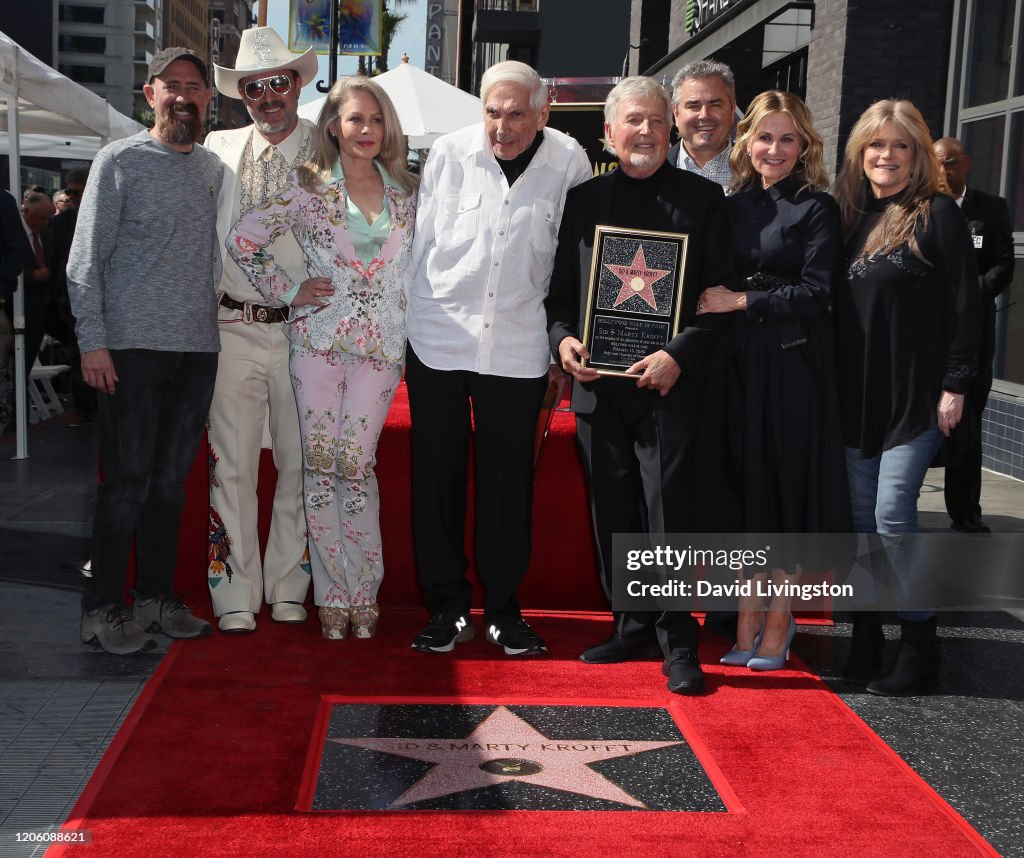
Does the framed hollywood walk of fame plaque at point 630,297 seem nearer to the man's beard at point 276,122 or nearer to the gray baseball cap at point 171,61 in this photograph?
the man's beard at point 276,122

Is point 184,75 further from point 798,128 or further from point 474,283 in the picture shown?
point 798,128

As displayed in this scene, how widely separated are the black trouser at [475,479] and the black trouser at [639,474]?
0.25 meters

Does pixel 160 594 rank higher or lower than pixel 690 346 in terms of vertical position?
lower

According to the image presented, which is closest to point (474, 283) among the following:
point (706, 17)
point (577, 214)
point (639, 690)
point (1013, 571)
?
point (577, 214)

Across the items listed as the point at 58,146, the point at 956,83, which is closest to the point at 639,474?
the point at 956,83

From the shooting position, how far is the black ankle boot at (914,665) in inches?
163

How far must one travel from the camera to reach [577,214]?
163 inches

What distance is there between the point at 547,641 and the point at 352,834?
1.73 m

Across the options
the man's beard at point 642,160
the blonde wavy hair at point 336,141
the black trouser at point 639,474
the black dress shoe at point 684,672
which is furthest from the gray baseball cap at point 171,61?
the black dress shoe at point 684,672

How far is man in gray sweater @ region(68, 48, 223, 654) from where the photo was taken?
159 inches

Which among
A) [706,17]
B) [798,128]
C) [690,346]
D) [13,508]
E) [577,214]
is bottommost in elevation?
[13,508]

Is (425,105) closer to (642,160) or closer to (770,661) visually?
(642,160)

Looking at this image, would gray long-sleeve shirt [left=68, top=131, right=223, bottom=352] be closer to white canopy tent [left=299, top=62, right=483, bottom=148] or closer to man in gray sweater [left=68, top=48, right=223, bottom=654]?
man in gray sweater [left=68, top=48, right=223, bottom=654]

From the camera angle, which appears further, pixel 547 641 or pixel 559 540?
pixel 559 540
